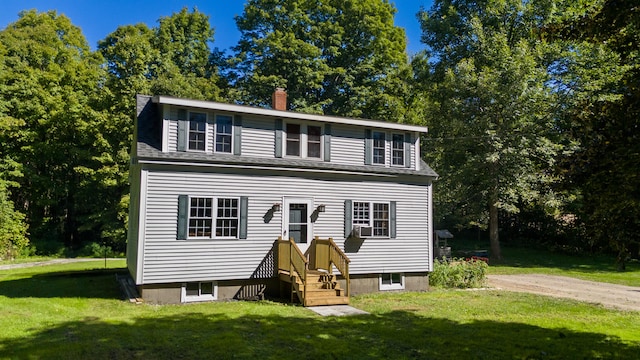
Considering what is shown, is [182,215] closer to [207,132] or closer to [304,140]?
[207,132]

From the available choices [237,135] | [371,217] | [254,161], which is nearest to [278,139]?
[254,161]

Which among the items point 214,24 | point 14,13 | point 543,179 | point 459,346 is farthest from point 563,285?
point 14,13

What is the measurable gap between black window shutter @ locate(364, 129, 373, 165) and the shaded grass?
10207mm

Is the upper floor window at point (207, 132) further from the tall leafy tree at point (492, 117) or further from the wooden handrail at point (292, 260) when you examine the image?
the tall leafy tree at point (492, 117)

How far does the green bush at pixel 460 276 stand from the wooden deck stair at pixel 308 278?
4855mm

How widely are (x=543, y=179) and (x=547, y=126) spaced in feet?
13.4

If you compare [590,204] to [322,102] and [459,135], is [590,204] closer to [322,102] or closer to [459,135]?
[459,135]

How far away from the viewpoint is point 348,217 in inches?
568

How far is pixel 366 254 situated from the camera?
14.5 m

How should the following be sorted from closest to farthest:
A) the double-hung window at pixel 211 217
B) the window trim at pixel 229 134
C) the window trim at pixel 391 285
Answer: the double-hung window at pixel 211 217, the window trim at pixel 229 134, the window trim at pixel 391 285

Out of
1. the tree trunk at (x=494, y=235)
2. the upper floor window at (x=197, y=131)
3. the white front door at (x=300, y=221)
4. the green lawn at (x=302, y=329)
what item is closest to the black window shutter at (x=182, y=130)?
the upper floor window at (x=197, y=131)

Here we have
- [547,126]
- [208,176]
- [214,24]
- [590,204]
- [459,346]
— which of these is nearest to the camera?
[590,204]

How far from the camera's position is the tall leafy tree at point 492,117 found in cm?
2362

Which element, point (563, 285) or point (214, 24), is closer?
point (563, 285)
